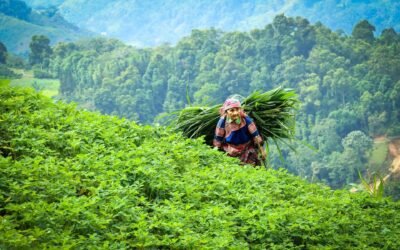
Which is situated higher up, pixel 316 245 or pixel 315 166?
pixel 316 245

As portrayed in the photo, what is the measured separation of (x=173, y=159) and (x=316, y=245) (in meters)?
1.63

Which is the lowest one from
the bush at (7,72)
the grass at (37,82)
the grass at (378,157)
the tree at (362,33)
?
the grass at (378,157)

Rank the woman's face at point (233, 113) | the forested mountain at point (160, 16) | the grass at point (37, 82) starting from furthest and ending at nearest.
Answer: the forested mountain at point (160, 16), the grass at point (37, 82), the woman's face at point (233, 113)

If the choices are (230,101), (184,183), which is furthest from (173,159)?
(230,101)

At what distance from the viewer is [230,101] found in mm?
7801

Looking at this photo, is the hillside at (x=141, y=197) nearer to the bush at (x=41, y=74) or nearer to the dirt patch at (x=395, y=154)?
the dirt patch at (x=395, y=154)

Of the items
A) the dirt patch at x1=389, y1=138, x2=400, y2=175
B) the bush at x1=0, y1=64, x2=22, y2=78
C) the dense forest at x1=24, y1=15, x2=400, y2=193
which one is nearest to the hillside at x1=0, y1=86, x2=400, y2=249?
the dirt patch at x1=389, y1=138, x2=400, y2=175

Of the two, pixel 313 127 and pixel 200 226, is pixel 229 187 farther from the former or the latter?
pixel 313 127

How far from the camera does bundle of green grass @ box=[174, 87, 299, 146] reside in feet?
27.2

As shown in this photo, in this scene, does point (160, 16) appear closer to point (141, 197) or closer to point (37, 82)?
point (37, 82)

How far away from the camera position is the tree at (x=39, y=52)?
76.2 metres

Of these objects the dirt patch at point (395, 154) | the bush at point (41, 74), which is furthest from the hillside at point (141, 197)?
the bush at point (41, 74)

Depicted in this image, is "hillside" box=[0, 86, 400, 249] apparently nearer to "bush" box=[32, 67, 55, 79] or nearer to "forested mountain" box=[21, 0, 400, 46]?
"bush" box=[32, 67, 55, 79]

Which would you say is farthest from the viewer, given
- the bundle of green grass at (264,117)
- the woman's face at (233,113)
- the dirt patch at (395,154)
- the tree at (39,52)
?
the tree at (39,52)
